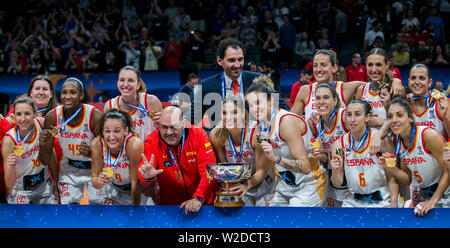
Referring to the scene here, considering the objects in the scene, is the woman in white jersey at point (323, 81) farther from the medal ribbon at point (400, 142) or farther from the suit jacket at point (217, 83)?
the medal ribbon at point (400, 142)

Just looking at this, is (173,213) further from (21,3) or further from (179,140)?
(21,3)

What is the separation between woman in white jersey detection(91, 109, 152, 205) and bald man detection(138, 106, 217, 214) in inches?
6.0

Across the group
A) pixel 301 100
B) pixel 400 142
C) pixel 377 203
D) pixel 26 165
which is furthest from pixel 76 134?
pixel 400 142

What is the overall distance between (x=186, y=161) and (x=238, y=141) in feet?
1.46

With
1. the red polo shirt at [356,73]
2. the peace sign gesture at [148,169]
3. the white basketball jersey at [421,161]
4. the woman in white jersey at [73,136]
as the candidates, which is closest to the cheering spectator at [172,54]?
the red polo shirt at [356,73]

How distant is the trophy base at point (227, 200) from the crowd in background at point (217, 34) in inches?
259

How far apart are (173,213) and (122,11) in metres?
10.1

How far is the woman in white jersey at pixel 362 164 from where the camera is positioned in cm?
419

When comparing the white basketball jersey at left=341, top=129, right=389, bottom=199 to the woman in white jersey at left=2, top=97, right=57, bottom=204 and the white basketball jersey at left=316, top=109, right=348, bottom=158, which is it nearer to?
the white basketball jersey at left=316, top=109, right=348, bottom=158

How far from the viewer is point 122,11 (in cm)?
1291

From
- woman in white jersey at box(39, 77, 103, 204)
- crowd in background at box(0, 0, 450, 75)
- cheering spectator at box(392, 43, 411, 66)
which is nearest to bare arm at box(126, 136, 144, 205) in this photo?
woman in white jersey at box(39, 77, 103, 204)

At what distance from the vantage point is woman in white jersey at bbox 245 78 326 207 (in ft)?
13.1

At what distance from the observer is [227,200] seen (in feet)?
12.1

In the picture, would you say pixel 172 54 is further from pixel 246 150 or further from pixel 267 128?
pixel 267 128
